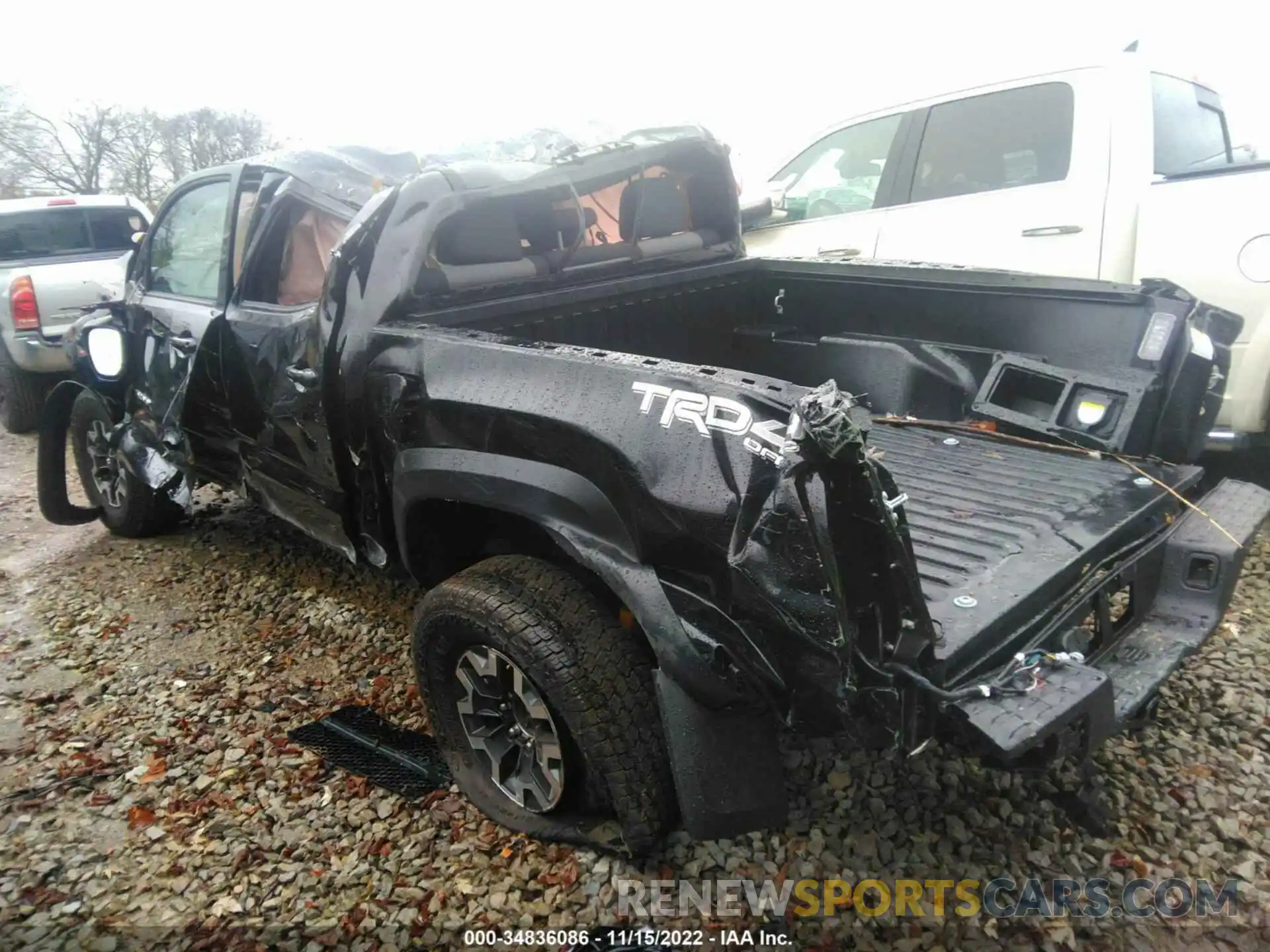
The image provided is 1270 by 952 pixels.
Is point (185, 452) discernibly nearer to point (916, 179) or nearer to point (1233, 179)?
point (916, 179)

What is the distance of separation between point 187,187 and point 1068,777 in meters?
4.21

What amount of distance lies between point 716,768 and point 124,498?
13.0 feet

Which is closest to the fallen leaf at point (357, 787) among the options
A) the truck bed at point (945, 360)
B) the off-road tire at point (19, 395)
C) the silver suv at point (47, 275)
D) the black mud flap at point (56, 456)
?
the truck bed at point (945, 360)

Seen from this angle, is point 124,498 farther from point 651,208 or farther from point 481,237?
point 651,208

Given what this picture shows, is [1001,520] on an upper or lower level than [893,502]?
lower

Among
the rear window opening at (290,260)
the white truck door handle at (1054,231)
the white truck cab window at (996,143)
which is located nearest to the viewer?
the rear window opening at (290,260)

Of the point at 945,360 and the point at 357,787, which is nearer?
the point at 357,787

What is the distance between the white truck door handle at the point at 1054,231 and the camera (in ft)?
14.4

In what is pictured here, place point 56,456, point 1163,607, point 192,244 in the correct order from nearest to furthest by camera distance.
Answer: point 1163,607 < point 192,244 < point 56,456

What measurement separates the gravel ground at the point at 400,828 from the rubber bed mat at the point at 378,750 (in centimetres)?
6

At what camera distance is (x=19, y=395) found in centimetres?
725

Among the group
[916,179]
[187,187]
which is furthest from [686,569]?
[916,179]

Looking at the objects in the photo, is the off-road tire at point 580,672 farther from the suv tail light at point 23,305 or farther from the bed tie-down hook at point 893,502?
the suv tail light at point 23,305

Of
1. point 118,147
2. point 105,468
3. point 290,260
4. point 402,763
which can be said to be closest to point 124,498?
point 105,468
